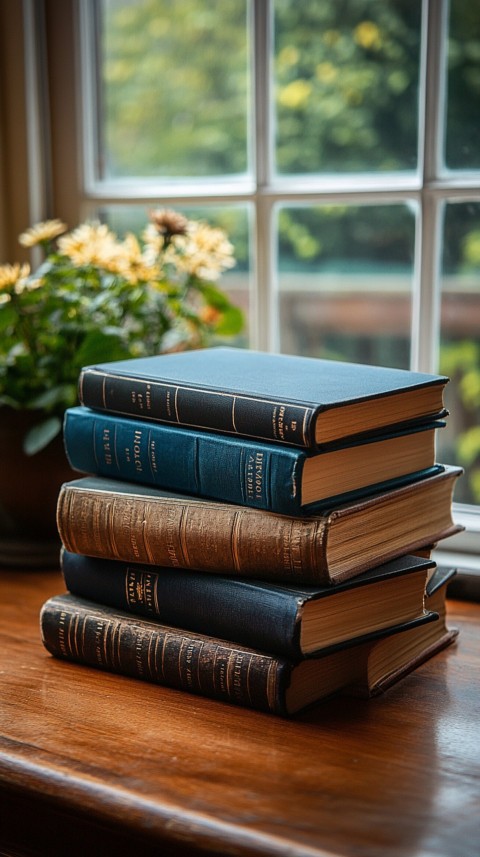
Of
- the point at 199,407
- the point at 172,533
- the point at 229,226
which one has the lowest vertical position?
the point at 172,533

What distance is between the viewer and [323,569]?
28.5 inches

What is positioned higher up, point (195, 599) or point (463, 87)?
point (463, 87)

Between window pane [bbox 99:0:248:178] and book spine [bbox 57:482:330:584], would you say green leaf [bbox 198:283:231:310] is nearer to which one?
window pane [bbox 99:0:248:178]

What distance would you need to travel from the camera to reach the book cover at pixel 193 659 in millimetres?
738

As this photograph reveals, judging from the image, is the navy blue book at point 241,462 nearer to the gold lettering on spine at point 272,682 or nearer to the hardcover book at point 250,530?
the hardcover book at point 250,530

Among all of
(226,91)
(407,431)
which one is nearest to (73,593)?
A: (407,431)

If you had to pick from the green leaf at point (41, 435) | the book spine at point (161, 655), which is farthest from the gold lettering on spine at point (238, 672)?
the green leaf at point (41, 435)

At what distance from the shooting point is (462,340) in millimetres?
1115

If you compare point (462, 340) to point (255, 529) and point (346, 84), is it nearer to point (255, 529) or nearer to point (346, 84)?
point (346, 84)

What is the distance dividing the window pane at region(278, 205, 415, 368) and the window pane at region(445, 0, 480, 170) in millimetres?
86

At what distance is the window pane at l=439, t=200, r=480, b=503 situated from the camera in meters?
1.08

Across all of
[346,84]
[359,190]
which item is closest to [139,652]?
[359,190]

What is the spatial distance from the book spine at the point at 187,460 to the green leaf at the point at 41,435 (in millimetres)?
132

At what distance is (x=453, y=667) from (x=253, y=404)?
0.99ft
